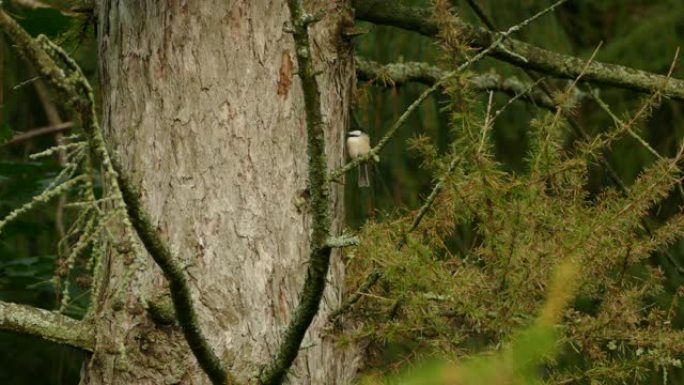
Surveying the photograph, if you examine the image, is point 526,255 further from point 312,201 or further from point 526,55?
point 526,55

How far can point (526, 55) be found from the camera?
356 cm

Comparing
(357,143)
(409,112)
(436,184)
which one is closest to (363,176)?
(357,143)

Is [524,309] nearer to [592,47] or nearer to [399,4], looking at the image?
[399,4]

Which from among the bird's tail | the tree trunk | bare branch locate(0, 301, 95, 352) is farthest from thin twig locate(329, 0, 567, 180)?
the bird's tail

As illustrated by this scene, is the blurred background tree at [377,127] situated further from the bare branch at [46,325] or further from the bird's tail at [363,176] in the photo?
the bare branch at [46,325]

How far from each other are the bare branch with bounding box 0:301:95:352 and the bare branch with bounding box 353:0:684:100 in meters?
1.09

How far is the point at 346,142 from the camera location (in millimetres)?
3340

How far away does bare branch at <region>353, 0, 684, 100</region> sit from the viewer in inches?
137

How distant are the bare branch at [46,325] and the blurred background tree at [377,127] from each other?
0.53m

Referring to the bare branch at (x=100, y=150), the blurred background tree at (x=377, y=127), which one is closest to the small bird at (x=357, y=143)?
the blurred background tree at (x=377, y=127)

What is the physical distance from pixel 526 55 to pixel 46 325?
58.1 inches

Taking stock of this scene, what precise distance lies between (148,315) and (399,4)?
1145mm

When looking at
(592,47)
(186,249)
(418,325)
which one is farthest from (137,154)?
(592,47)

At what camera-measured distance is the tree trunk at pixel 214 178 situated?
2877 mm
